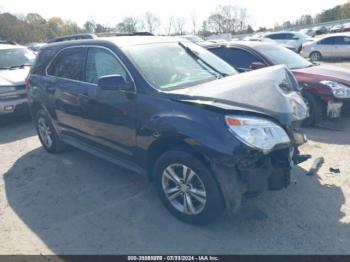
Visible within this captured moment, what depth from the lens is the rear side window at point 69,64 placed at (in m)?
4.45

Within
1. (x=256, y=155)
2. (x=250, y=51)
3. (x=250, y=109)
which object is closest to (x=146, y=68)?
(x=250, y=109)

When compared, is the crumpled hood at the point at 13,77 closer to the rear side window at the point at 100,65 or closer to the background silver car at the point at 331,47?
the rear side window at the point at 100,65

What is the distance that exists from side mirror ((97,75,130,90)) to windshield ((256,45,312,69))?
3.87m

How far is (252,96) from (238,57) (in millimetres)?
3828

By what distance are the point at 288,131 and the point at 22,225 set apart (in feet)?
10.0

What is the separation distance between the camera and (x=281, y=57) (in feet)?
21.9

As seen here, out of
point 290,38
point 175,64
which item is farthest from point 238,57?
point 290,38

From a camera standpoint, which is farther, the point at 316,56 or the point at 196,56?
the point at 316,56

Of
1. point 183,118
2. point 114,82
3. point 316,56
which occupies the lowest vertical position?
point 316,56

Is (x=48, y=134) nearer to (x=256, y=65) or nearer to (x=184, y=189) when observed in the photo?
(x=184, y=189)

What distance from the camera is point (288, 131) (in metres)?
3.16

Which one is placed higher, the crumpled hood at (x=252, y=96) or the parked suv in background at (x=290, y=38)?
the crumpled hood at (x=252, y=96)

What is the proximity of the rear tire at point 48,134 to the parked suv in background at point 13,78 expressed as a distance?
6.90 feet

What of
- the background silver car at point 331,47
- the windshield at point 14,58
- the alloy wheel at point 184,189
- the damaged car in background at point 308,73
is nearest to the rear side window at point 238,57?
the damaged car in background at point 308,73
